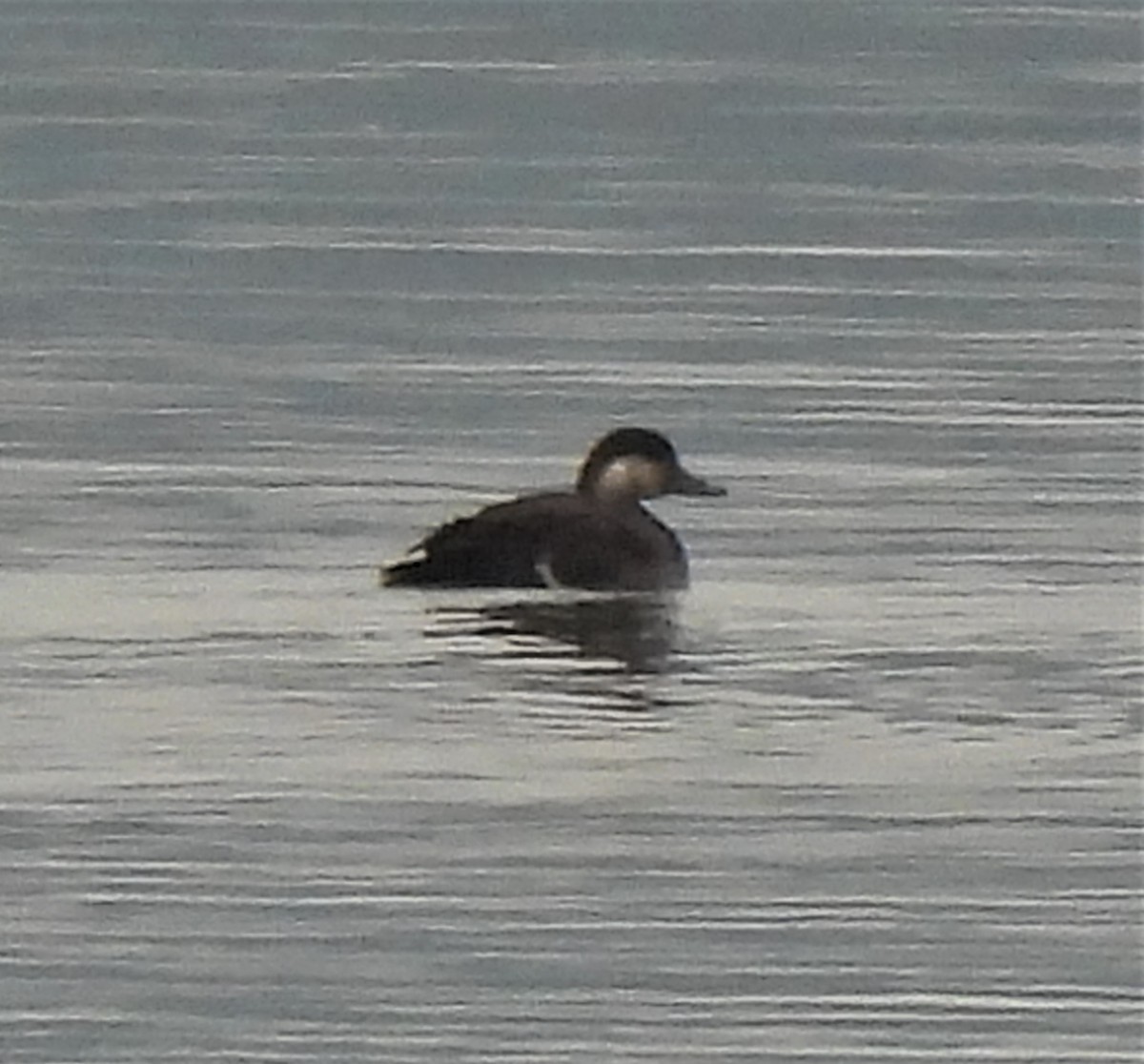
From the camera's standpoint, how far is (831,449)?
9.27 metres

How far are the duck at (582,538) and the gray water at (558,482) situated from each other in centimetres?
6

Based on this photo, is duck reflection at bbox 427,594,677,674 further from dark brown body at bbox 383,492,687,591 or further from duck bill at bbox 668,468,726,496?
duck bill at bbox 668,468,726,496

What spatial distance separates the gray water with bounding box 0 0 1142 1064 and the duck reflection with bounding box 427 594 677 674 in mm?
14

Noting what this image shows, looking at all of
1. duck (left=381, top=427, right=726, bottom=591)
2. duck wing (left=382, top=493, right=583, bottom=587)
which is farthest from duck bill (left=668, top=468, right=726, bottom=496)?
duck wing (left=382, top=493, right=583, bottom=587)

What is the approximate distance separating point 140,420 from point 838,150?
7.26 ft

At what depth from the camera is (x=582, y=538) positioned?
8.88 metres

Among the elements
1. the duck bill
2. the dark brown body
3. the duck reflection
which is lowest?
the duck reflection

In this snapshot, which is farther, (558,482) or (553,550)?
(558,482)

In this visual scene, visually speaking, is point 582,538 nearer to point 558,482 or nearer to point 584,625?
point 584,625

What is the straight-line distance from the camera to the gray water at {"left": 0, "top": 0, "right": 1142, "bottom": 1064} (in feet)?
22.4

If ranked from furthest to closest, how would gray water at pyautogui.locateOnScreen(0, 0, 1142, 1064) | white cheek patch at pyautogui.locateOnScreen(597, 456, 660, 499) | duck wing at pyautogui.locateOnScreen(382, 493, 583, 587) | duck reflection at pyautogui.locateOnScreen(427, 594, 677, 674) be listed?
1. white cheek patch at pyautogui.locateOnScreen(597, 456, 660, 499)
2. duck wing at pyautogui.locateOnScreen(382, 493, 583, 587)
3. duck reflection at pyautogui.locateOnScreen(427, 594, 677, 674)
4. gray water at pyautogui.locateOnScreen(0, 0, 1142, 1064)

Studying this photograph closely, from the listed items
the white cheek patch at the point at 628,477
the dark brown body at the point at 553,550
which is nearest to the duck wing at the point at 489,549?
the dark brown body at the point at 553,550

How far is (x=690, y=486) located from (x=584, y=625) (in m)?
0.55

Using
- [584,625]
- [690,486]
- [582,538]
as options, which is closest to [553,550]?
[582,538]
